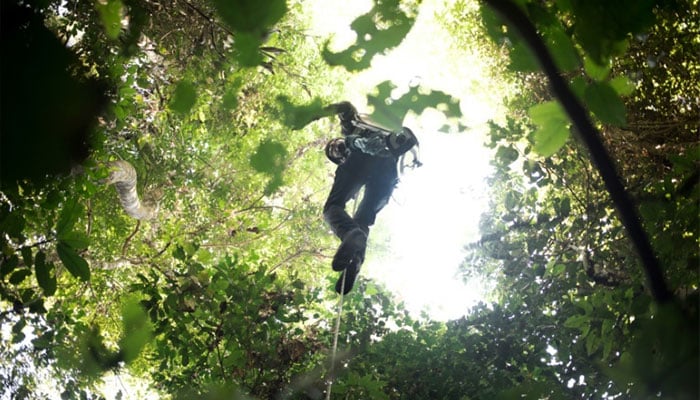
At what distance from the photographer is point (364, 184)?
3.76 m

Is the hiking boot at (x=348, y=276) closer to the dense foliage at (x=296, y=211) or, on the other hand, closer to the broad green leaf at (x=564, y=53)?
Result: the dense foliage at (x=296, y=211)

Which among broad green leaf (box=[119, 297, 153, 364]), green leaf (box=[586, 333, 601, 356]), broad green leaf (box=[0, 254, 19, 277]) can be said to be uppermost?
green leaf (box=[586, 333, 601, 356])

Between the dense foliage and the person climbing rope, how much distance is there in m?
0.70

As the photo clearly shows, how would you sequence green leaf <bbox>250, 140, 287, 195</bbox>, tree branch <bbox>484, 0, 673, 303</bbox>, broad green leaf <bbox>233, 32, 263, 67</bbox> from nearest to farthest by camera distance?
tree branch <bbox>484, 0, 673, 303</bbox> < broad green leaf <bbox>233, 32, 263, 67</bbox> < green leaf <bbox>250, 140, 287, 195</bbox>

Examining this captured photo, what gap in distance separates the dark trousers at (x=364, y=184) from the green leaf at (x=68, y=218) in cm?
236

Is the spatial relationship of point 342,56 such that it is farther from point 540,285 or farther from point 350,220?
point 540,285

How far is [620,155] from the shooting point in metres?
4.59

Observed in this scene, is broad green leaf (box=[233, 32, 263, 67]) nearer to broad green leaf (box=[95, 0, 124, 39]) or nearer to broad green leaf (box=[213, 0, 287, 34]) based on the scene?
broad green leaf (box=[213, 0, 287, 34])

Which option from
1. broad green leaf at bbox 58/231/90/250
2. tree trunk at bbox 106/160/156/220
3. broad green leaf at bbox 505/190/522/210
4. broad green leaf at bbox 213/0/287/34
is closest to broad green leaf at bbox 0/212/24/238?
broad green leaf at bbox 58/231/90/250

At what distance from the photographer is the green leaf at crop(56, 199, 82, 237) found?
3.83 ft

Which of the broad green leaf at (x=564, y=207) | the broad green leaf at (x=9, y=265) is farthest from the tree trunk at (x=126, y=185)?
the broad green leaf at (x=564, y=207)

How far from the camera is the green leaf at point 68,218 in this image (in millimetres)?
1167

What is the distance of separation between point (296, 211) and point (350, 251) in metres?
5.43

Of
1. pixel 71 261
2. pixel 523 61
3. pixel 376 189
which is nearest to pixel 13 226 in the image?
pixel 71 261
